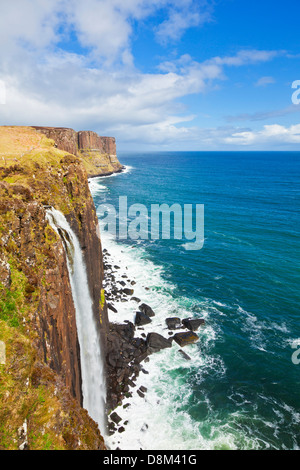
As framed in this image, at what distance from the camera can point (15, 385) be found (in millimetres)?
9398

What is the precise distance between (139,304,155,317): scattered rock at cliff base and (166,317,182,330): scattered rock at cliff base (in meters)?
2.66

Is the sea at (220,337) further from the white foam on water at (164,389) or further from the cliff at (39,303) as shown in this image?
the cliff at (39,303)

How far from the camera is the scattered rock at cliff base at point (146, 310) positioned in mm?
36156

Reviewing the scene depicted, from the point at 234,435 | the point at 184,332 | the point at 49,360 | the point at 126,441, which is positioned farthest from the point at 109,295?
the point at 49,360

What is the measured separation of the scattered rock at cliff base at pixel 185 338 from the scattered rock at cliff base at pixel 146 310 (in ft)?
17.2

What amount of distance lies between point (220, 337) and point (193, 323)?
148 inches

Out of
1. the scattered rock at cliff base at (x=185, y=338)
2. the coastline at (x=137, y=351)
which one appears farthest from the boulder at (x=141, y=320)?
the scattered rock at cliff base at (x=185, y=338)

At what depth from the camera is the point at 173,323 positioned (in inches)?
1342

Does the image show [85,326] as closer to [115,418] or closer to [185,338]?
[115,418]

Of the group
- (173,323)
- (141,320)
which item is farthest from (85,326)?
(173,323)

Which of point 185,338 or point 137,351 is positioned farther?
point 185,338

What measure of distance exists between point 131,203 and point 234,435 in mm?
81719
